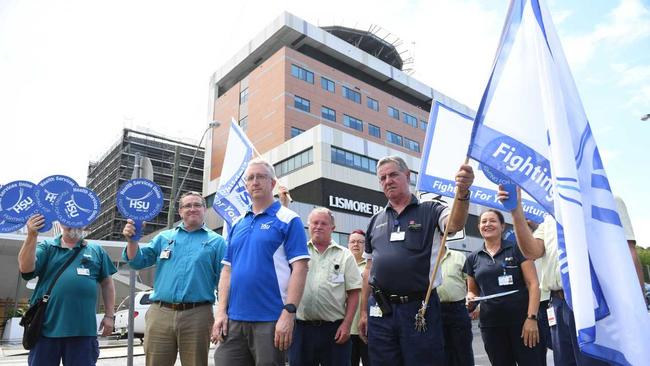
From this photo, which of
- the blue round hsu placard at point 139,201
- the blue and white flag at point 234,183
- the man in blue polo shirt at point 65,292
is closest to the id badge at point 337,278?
the blue round hsu placard at point 139,201

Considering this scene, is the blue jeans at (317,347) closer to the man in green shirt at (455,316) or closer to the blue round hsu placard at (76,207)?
the man in green shirt at (455,316)

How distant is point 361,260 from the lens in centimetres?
643

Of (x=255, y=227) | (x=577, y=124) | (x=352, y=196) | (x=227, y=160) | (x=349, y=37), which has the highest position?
(x=349, y=37)

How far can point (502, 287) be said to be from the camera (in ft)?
15.9

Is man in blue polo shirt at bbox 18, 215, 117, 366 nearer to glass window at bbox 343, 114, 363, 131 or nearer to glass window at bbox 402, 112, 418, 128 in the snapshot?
glass window at bbox 343, 114, 363, 131

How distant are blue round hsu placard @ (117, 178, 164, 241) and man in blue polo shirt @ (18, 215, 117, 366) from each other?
0.57 metres

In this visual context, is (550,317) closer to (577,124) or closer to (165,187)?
(577,124)

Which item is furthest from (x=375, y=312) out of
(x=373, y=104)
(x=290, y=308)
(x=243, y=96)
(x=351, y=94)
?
(x=373, y=104)

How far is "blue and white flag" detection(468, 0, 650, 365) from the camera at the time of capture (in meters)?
2.37

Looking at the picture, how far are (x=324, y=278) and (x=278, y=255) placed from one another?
1.26 meters

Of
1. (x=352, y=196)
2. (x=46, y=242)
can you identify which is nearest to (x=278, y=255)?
(x=46, y=242)

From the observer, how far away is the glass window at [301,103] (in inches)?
1666

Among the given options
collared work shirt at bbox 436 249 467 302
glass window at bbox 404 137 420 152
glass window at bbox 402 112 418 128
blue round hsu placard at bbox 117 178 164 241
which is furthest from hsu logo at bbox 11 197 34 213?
glass window at bbox 402 112 418 128

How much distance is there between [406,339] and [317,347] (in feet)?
4.35
